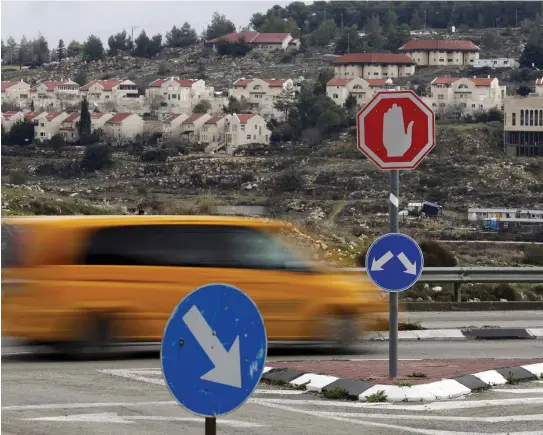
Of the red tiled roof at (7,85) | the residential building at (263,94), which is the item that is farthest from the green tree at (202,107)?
the red tiled roof at (7,85)

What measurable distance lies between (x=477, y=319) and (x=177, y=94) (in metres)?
159

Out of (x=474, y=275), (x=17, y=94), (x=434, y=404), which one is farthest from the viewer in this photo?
(x=17, y=94)

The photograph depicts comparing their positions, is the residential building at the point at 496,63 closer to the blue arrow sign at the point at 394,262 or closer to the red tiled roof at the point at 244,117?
the red tiled roof at the point at 244,117

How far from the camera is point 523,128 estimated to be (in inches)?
5507

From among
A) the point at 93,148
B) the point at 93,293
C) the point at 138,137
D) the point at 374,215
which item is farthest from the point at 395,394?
the point at 138,137

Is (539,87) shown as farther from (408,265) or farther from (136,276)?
(408,265)

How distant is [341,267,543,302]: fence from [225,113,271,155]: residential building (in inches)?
5195

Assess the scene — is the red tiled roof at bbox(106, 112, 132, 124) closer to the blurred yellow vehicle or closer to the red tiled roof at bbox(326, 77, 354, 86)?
the red tiled roof at bbox(326, 77, 354, 86)

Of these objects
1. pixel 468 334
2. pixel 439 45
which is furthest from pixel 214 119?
pixel 468 334

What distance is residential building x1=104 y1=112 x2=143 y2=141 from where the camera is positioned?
511 ft

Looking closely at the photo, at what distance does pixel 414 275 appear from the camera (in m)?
10.0

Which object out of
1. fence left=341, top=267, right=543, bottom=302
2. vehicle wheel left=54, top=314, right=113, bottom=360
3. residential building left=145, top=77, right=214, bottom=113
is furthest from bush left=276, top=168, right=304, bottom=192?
vehicle wheel left=54, top=314, right=113, bottom=360

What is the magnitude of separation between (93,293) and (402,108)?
12.2 ft

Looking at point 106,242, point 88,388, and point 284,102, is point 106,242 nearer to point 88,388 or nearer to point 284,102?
point 88,388
